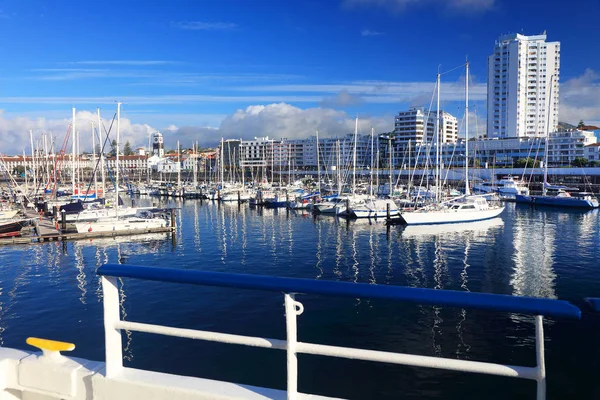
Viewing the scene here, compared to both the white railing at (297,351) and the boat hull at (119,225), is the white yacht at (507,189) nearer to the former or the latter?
the boat hull at (119,225)

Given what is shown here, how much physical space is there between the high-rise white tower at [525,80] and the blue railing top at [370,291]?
475 feet

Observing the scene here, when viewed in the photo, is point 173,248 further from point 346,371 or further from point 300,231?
point 346,371

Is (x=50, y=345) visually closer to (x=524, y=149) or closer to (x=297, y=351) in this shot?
(x=297, y=351)

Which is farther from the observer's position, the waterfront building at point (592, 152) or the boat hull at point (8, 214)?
the waterfront building at point (592, 152)

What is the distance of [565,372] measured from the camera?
11.3 m

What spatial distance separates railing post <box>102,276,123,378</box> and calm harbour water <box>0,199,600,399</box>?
789 cm

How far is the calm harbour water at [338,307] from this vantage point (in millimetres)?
11211

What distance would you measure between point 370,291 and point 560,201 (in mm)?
62556

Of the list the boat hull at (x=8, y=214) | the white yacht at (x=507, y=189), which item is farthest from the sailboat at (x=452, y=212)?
the boat hull at (x=8, y=214)

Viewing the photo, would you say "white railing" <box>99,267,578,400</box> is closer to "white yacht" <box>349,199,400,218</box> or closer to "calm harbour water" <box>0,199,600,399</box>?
"calm harbour water" <box>0,199,600,399</box>

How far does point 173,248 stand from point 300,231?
445 inches

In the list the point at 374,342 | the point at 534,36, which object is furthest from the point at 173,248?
the point at 534,36

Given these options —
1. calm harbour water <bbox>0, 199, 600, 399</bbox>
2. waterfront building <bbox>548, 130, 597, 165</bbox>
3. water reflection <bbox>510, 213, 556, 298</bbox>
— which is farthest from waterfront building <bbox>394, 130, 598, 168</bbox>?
calm harbour water <bbox>0, 199, 600, 399</bbox>

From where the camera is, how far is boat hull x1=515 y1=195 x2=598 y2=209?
5428 cm
